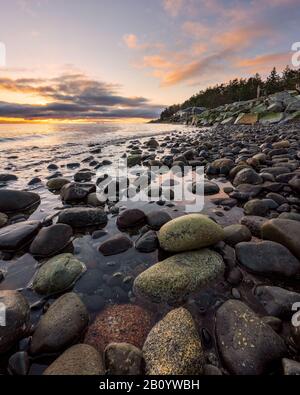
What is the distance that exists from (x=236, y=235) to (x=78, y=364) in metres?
2.57

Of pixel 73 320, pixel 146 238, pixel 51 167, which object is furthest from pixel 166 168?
pixel 73 320

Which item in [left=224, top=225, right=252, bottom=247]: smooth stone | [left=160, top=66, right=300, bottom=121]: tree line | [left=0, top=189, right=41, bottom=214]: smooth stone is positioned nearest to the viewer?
[left=224, top=225, right=252, bottom=247]: smooth stone

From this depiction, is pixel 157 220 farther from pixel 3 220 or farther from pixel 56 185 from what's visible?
pixel 56 185

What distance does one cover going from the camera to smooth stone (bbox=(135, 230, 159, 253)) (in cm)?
348

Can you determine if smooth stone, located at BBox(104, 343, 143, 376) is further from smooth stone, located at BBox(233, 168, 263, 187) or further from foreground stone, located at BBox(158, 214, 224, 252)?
smooth stone, located at BBox(233, 168, 263, 187)

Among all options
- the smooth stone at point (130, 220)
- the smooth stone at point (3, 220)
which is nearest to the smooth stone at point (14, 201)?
the smooth stone at point (3, 220)

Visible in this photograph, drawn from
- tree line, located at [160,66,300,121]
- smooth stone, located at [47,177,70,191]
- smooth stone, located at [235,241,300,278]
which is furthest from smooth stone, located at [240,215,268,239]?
tree line, located at [160,66,300,121]

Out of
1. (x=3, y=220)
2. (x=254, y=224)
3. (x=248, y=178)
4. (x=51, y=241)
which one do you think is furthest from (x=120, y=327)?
(x=248, y=178)

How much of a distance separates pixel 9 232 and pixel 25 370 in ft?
7.84

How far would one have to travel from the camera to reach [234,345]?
1.96 m

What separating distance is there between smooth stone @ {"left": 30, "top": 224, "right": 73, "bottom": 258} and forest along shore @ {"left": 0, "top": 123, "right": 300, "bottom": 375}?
15mm

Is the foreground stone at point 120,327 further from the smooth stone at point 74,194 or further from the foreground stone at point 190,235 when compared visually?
the smooth stone at point 74,194

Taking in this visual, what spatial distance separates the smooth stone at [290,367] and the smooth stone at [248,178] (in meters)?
4.65

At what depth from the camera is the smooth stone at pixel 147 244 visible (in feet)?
11.4
